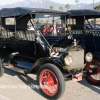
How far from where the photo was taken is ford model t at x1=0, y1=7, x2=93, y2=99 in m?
4.56

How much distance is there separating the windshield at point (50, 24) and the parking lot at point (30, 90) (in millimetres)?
1386

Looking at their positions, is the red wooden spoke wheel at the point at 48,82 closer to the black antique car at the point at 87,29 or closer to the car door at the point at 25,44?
the car door at the point at 25,44

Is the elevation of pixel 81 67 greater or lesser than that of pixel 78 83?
greater

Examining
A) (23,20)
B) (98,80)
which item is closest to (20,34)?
(23,20)

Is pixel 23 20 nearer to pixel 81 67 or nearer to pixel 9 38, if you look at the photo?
pixel 9 38

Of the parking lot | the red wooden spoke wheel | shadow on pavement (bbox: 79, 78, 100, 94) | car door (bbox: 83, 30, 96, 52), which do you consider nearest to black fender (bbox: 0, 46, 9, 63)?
the parking lot

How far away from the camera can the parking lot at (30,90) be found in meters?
4.67

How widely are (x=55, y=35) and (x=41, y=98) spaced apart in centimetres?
177

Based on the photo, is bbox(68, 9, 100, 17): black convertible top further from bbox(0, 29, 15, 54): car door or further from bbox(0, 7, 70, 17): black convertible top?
bbox(0, 29, 15, 54): car door

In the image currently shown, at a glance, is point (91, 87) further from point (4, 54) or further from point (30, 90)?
point (4, 54)

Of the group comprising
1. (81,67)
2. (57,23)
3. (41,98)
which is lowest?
(41,98)

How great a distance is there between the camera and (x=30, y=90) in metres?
5.11

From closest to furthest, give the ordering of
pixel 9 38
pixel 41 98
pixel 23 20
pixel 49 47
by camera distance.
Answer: pixel 41 98, pixel 49 47, pixel 23 20, pixel 9 38

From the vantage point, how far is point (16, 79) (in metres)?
6.04
